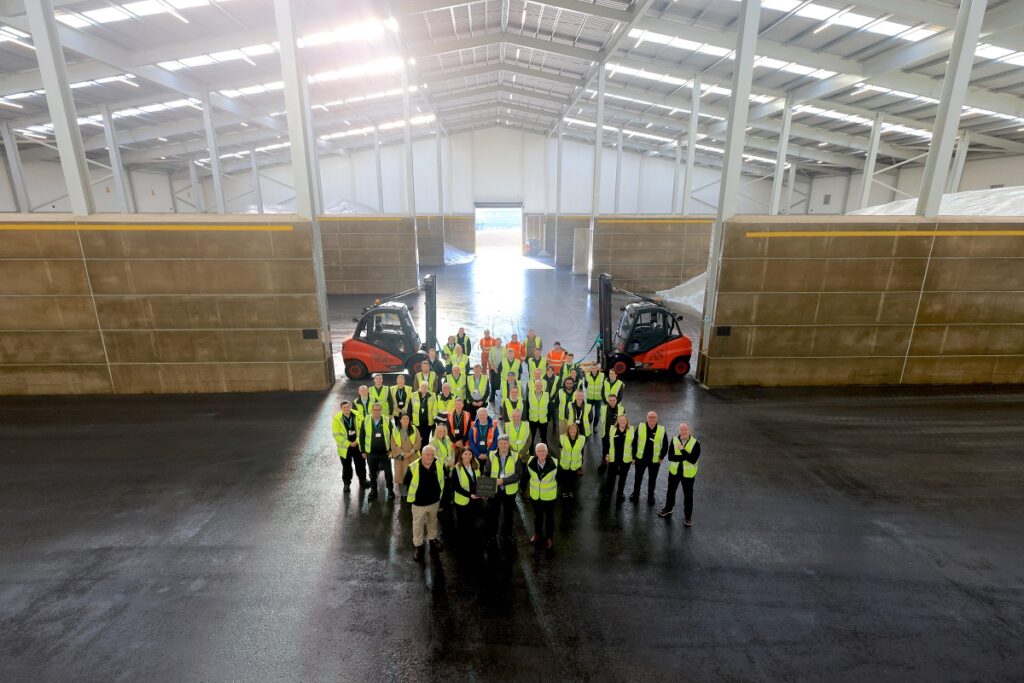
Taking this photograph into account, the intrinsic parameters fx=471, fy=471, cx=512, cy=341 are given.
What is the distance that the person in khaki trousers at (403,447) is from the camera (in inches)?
285

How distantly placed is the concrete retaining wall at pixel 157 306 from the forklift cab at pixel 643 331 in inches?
A: 318

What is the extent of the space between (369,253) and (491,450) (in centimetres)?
2060

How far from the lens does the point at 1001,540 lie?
21.9 feet

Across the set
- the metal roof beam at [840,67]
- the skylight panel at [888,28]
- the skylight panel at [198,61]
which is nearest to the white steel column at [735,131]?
the skylight panel at [888,28]

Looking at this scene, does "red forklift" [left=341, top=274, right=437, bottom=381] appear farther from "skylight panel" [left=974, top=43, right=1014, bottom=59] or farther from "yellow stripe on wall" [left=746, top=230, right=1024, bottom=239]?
"skylight panel" [left=974, top=43, right=1014, bottom=59]

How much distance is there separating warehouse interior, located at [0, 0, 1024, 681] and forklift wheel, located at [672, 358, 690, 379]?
166mm

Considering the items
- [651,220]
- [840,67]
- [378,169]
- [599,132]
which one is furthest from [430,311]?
[378,169]

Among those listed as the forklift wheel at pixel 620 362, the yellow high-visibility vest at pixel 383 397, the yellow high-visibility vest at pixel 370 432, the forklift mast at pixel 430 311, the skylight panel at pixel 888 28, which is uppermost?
the skylight panel at pixel 888 28

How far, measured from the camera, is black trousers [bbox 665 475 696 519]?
6.76m

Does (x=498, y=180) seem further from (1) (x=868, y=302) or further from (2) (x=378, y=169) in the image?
(1) (x=868, y=302)

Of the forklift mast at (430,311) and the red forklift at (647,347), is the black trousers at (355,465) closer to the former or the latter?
the forklift mast at (430,311)

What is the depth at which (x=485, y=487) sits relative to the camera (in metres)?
6.05

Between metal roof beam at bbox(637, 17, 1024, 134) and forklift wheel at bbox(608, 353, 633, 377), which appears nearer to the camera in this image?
forklift wheel at bbox(608, 353, 633, 377)

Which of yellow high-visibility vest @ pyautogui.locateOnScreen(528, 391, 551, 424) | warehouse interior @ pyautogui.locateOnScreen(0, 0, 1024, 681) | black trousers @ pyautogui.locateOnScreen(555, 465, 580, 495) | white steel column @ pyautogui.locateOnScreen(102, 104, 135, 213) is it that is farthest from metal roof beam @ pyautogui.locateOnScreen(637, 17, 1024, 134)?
white steel column @ pyautogui.locateOnScreen(102, 104, 135, 213)
